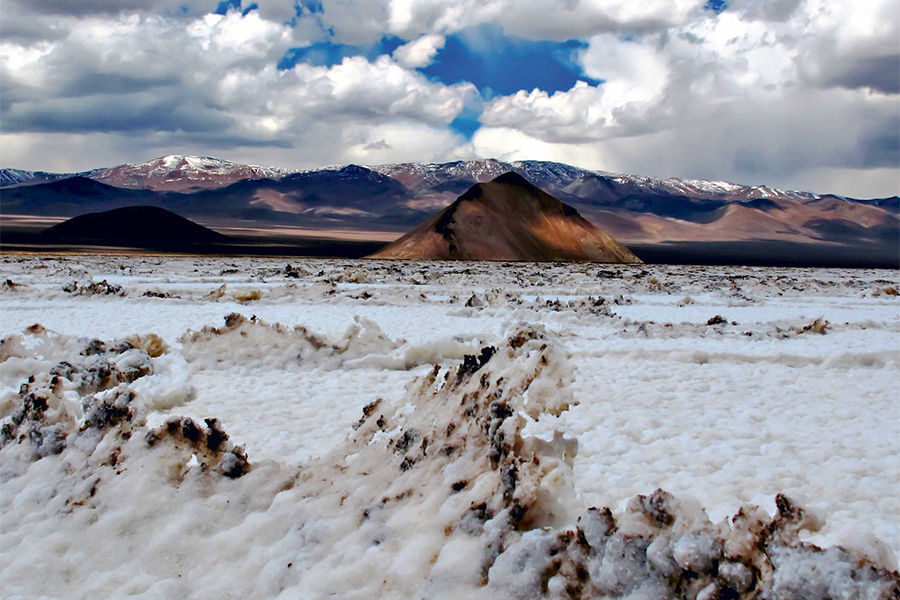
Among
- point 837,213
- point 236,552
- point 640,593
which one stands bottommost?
point 236,552

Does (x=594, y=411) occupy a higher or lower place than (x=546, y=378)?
lower

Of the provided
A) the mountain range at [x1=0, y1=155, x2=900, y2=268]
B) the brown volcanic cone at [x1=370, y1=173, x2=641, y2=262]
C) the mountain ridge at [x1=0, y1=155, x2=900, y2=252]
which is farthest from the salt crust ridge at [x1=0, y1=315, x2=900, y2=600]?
the mountain ridge at [x1=0, y1=155, x2=900, y2=252]

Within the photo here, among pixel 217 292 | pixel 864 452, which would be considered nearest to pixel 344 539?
pixel 864 452

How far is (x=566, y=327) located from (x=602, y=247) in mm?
36562

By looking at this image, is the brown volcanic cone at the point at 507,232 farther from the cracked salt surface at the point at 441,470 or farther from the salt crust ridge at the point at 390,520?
the salt crust ridge at the point at 390,520

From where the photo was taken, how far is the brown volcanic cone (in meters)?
42.1

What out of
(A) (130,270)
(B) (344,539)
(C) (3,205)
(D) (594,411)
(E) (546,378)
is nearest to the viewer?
(B) (344,539)

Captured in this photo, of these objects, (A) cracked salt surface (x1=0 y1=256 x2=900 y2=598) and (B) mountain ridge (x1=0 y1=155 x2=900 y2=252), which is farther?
(B) mountain ridge (x1=0 y1=155 x2=900 y2=252)

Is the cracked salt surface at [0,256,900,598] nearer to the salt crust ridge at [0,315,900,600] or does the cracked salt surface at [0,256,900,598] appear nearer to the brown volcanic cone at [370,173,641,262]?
the salt crust ridge at [0,315,900,600]

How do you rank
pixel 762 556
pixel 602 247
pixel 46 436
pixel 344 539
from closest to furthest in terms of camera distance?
pixel 762 556 → pixel 344 539 → pixel 46 436 → pixel 602 247

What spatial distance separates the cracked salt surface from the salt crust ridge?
0.04 ft

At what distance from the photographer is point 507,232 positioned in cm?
4403

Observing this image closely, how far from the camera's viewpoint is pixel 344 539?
3434 millimetres

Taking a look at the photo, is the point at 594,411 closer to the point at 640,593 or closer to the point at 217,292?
the point at 640,593
